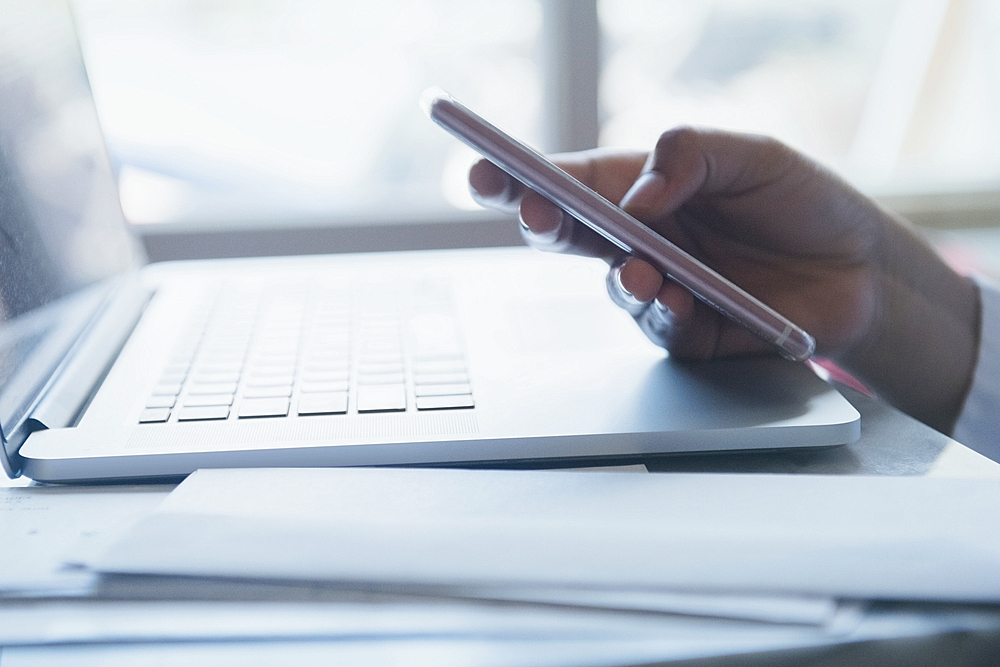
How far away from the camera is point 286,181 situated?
1.21m

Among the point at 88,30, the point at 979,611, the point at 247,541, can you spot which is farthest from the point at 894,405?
the point at 88,30

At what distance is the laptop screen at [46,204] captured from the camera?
0.35 m

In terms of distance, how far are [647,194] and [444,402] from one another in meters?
0.15

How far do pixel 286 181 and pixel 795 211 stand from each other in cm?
93

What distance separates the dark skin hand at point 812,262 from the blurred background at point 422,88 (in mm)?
659

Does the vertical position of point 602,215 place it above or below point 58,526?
above

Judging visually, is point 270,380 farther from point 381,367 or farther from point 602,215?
point 602,215

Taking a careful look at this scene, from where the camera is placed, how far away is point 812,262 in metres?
0.49

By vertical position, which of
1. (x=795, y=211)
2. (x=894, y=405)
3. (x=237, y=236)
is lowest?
(x=237, y=236)

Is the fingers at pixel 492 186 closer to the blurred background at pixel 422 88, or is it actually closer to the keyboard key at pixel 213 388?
the keyboard key at pixel 213 388

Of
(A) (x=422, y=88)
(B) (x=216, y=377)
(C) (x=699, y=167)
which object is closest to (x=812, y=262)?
(C) (x=699, y=167)

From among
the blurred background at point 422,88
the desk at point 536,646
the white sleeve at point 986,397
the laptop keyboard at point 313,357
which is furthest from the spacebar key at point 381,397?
the blurred background at point 422,88

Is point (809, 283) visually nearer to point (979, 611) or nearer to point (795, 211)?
point (795, 211)

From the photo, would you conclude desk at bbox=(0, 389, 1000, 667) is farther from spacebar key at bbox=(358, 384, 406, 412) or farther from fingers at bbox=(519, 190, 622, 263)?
fingers at bbox=(519, 190, 622, 263)
